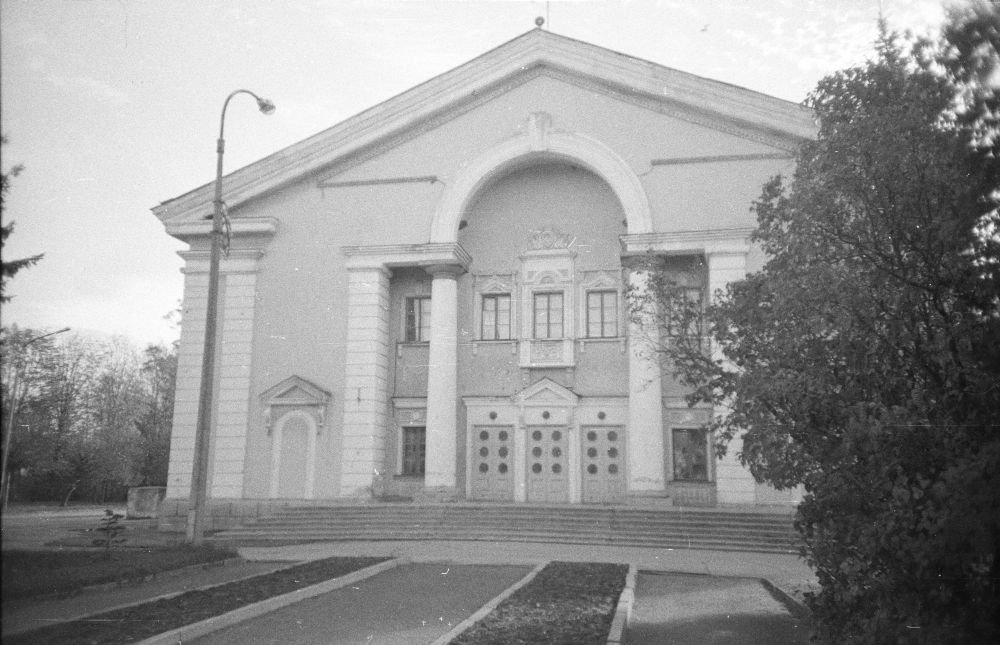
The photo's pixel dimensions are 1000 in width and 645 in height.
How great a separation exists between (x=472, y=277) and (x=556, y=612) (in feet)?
61.5

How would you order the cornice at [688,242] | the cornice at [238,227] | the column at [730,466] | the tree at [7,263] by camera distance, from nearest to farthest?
the tree at [7,263] → the column at [730,466] → the cornice at [688,242] → the cornice at [238,227]

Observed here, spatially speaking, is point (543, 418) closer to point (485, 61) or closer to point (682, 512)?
point (682, 512)

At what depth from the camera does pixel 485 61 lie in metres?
26.5

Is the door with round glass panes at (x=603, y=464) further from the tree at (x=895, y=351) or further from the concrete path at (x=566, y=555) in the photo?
the tree at (x=895, y=351)

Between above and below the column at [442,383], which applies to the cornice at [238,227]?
above

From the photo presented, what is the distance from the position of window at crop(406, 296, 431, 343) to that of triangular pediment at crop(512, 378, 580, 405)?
380 cm

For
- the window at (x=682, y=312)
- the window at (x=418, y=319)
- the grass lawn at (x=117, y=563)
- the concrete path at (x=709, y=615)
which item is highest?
the window at (x=418, y=319)

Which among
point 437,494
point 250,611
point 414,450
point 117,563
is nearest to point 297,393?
point 414,450

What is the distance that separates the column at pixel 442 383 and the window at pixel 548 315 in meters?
2.76

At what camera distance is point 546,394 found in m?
26.5

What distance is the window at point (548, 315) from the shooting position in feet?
88.3

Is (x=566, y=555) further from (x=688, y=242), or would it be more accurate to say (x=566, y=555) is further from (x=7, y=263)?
(x=7, y=263)

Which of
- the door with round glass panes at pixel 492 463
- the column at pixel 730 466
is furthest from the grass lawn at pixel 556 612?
the door with round glass panes at pixel 492 463

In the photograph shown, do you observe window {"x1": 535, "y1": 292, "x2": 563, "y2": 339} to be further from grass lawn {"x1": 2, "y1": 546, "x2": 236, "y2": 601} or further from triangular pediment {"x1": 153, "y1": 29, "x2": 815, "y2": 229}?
grass lawn {"x1": 2, "y1": 546, "x2": 236, "y2": 601}
